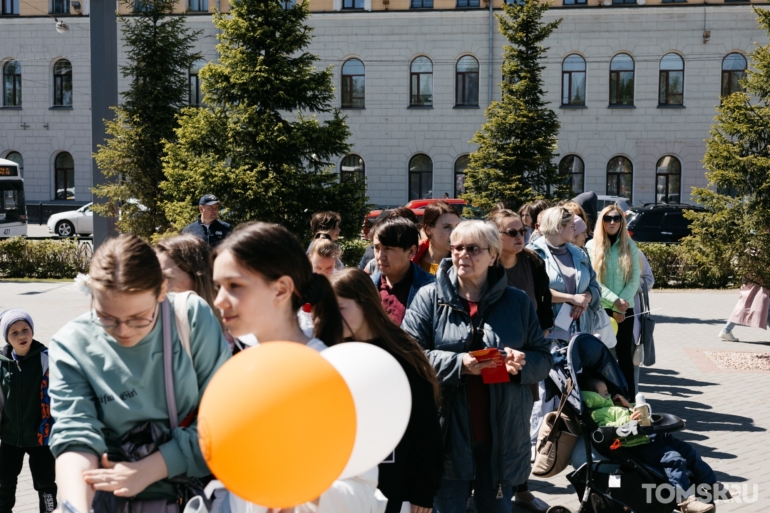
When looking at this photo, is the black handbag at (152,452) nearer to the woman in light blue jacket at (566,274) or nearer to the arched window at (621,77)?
the woman in light blue jacket at (566,274)

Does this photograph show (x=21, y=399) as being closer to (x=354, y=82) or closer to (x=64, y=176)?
(x=354, y=82)

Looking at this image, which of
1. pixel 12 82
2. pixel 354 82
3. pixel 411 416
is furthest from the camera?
pixel 12 82

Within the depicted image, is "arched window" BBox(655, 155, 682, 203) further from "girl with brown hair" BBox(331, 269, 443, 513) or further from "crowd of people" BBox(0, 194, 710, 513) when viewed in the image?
"girl with brown hair" BBox(331, 269, 443, 513)

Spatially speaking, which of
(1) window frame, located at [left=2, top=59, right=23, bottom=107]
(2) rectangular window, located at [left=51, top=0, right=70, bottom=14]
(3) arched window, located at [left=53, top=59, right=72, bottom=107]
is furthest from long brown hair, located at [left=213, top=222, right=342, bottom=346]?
(1) window frame, located at [left=2, top=59, right=23, bottom=107]

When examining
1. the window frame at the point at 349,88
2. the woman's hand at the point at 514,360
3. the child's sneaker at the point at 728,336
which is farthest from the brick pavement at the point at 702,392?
the window frame at the point at 349,88

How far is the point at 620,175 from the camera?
3909cm

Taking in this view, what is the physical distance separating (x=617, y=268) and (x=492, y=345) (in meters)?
4.52

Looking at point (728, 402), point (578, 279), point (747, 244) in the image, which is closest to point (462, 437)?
point (578, 279)

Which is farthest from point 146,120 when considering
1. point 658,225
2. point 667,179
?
point 667,179

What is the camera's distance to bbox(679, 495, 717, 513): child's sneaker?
5266 millimetres

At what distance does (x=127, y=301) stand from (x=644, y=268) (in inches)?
309

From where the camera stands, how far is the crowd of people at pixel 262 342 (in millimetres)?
2596

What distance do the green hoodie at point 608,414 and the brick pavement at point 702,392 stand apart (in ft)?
3.64

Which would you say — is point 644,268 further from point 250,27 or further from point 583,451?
point 250,27
